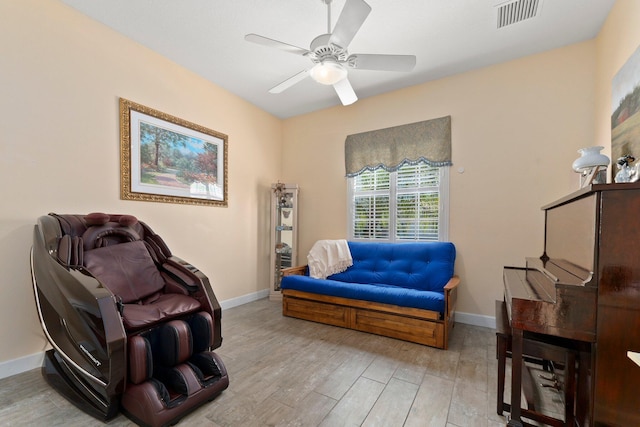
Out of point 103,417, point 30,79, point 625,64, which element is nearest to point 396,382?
point 103,417

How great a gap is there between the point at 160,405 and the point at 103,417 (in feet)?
1.27

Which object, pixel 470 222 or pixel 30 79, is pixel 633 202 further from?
pixel 30 79

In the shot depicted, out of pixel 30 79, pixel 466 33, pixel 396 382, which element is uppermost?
pixel 466 33

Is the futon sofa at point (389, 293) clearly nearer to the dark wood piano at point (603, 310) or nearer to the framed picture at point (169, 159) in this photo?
the dark wood piano at point (603, 310)

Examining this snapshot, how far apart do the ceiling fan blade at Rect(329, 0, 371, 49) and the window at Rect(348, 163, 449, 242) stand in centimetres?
199

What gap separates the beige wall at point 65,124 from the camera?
1929 mm

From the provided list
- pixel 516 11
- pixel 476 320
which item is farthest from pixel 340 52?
pixel 476 320

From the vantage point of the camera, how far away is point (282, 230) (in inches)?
162

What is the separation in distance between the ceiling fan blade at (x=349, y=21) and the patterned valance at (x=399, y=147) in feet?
5.93

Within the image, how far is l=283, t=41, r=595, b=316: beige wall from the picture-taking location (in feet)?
8.46

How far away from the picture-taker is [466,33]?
241cm

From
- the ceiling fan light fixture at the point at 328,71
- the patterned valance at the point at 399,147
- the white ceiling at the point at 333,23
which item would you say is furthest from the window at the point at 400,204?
the ceiling fan light fixture at the point at 328,71

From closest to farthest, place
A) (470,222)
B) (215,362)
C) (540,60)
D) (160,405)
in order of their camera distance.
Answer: (160,405) → (215,362) → (540,60) → (470,222)

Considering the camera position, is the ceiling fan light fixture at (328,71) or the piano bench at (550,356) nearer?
the piano bench at (550,356)
